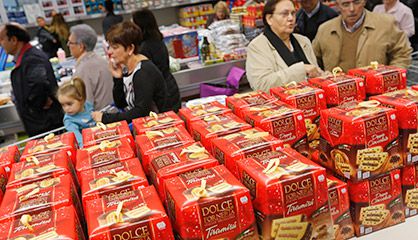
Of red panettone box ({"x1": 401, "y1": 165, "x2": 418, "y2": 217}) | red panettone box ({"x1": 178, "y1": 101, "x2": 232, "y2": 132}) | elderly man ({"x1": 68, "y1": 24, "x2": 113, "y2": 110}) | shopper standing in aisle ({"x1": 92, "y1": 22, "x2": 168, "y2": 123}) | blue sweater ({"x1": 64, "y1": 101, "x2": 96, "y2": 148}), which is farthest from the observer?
elderly man ({"x1": 68, "y1": 24, "x2": 113, "y2": 110})

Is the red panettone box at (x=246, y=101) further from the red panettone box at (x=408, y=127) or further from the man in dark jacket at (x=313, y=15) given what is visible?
the man in dark jacket at (x=313, y=15)

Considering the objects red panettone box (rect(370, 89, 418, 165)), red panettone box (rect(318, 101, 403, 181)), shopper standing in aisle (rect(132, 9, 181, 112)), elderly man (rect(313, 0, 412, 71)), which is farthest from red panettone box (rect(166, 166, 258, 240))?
shopper standing in aisle (rect(132, 9, 181, 112))

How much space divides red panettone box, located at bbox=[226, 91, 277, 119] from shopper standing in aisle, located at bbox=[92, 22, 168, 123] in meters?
0.96

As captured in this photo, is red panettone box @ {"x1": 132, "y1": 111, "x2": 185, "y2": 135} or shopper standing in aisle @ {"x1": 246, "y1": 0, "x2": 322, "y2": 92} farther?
shopper standing in aisle @ {"x1": 246, "y1": 0, "x2": 322, "y2": 92}

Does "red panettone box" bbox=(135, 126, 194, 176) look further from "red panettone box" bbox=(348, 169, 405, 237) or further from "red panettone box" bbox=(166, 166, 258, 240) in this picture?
"red panettone box" bbox=(348, 169, 405, 237)

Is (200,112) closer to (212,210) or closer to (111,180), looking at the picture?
(111,180)

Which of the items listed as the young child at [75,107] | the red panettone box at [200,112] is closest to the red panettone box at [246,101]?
the red panettone box at [200,112]

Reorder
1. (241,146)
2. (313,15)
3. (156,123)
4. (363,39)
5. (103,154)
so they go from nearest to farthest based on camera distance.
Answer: (241,146) < (103,154) < (156,123) < (363,39) < (313,15)

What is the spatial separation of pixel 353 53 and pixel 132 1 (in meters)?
5.41

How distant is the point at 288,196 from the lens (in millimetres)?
1138

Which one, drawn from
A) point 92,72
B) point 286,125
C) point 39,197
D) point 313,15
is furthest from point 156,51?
point 39,197

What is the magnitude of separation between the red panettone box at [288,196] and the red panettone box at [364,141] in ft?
0.83

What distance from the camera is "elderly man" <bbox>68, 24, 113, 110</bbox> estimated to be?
3.79 meters

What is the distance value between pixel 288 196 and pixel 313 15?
3454mm
